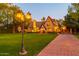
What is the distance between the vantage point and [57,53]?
18172 mm

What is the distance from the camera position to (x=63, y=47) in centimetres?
1823

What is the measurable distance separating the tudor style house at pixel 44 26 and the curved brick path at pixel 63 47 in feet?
0.40

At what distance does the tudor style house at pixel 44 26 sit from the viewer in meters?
18.3

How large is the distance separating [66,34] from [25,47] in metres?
0.49

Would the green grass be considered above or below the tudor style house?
below

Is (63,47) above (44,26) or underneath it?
underneath

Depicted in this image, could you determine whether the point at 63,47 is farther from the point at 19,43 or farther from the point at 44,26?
the point at 19,43

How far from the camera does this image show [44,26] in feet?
60.0

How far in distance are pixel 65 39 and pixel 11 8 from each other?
0.71m

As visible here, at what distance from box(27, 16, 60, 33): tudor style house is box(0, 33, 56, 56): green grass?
6 cm

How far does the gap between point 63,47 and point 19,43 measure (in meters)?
0.50

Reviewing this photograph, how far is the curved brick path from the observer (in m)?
18.2

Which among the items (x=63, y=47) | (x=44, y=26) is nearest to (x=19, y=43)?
(x=44, y=26)

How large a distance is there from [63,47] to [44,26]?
326 mm
